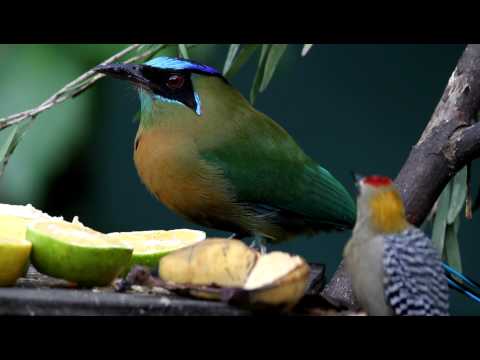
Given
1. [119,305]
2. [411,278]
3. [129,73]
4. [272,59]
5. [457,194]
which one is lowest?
[119,305]

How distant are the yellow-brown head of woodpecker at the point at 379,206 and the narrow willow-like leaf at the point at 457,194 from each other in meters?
1.12

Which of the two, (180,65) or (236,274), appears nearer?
(236,274)

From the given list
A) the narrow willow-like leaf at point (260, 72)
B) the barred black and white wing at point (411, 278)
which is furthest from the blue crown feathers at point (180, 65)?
the barred black and white wing at point (411, 278)

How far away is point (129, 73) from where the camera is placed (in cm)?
190

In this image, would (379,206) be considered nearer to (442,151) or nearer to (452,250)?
(442,151)

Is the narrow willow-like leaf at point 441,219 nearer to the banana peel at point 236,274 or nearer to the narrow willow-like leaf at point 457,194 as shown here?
the narrow willow-like leaf at point 457,194

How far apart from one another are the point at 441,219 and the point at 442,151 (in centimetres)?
25

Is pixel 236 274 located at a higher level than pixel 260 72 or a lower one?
lower

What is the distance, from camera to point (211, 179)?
6.59ft

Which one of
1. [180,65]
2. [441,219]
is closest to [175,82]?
[180,65]

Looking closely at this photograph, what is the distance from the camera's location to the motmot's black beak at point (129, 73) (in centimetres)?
184
